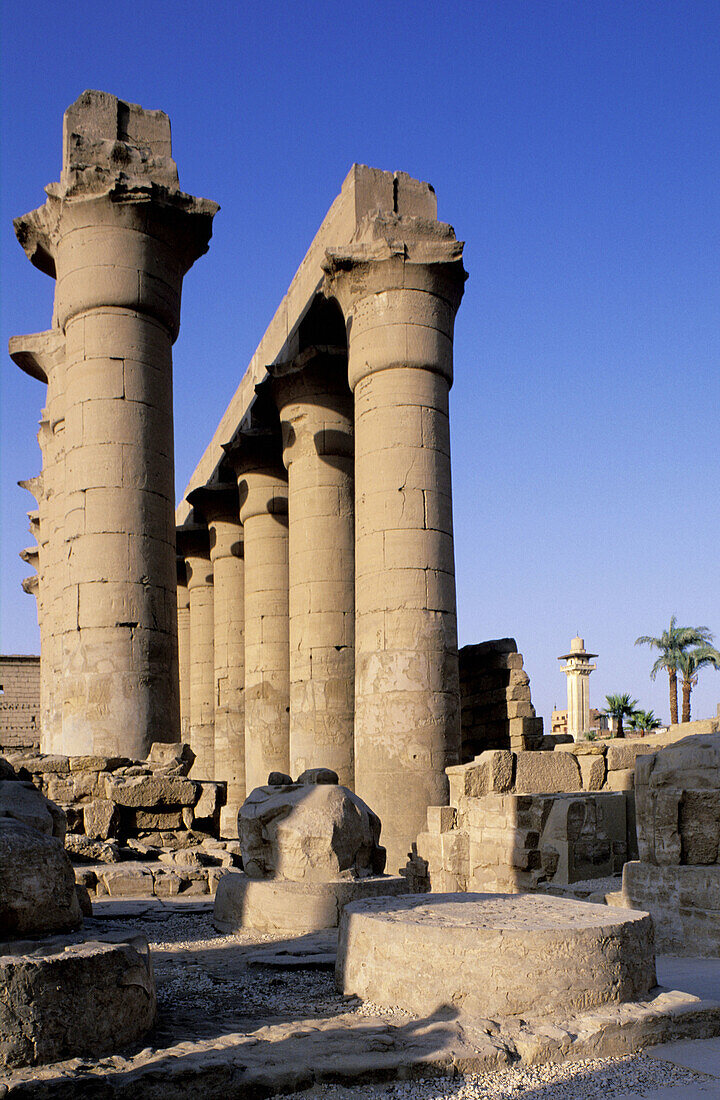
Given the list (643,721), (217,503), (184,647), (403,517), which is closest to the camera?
(403,517)

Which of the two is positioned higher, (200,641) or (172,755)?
(200,641)

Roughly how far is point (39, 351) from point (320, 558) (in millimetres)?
5894

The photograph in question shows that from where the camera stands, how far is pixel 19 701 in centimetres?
3300

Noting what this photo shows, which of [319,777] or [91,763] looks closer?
[319,777]

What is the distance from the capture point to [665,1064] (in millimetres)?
3924

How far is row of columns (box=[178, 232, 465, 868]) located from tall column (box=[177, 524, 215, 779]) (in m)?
6.85

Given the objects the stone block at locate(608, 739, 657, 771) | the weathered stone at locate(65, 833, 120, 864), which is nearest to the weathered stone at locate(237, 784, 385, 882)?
the weathered stone at locate(65, 833, 120, 864)

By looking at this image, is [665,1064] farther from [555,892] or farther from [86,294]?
[86,294]

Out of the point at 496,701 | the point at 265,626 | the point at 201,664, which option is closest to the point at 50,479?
the point at 265,626

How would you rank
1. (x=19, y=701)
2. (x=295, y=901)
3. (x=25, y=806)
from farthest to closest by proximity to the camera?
1. (x=19, y=701)
2. (x=295, y=901)
3. (x=25, y=806)

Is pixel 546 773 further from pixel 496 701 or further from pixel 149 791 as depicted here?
pixel 496 701

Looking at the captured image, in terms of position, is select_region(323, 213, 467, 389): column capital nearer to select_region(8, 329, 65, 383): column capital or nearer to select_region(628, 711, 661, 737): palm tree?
select_region(8, 329, 65, 383): column capital

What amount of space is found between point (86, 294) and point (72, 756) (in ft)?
18.4

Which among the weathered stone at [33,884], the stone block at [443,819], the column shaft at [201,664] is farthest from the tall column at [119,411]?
the column shaft at [201,664]
